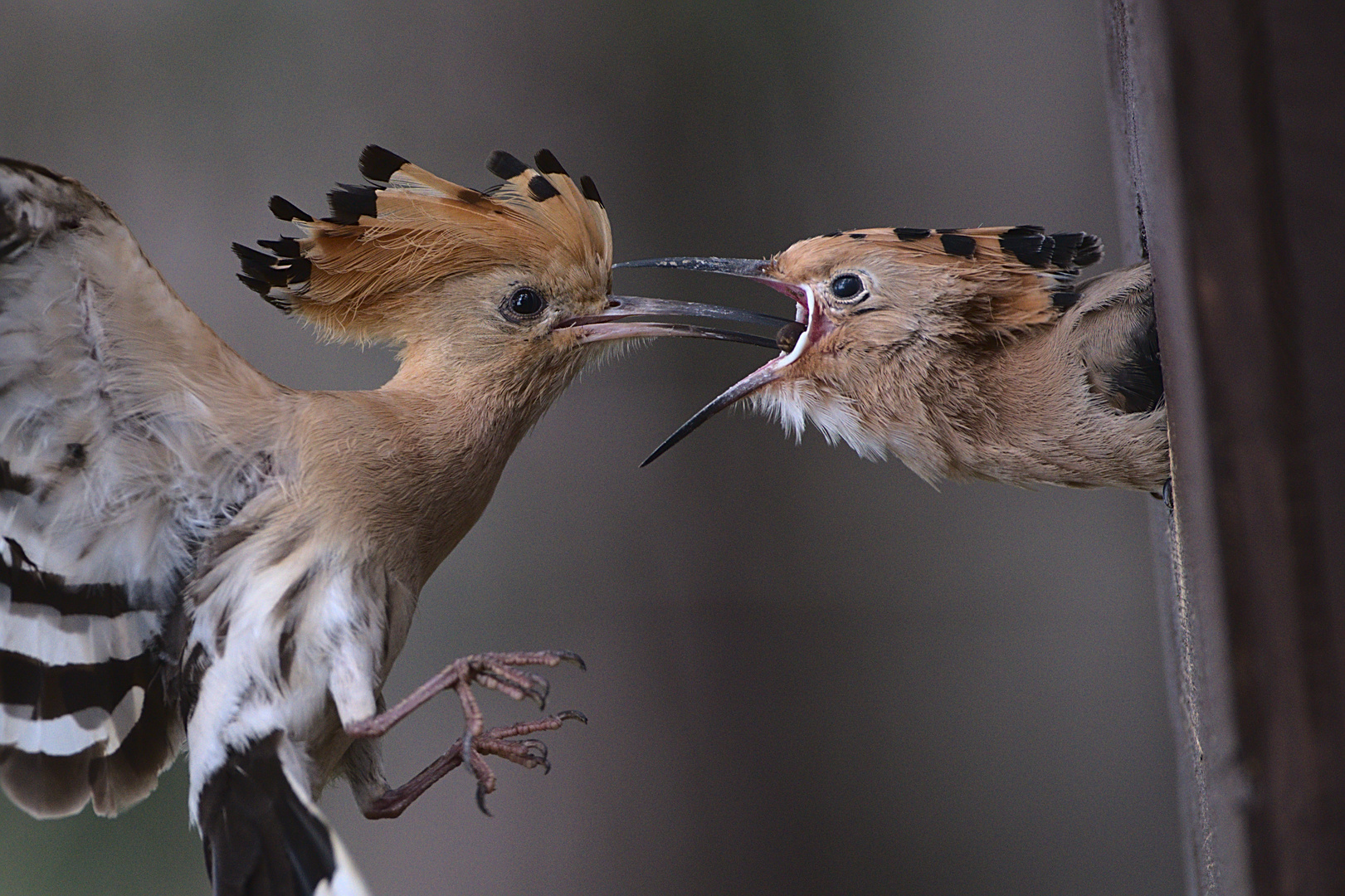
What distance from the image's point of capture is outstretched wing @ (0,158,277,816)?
2.75 feet

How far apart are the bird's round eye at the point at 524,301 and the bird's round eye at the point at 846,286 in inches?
10.1

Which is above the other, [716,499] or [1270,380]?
[1270,380]

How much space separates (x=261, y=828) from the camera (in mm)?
850

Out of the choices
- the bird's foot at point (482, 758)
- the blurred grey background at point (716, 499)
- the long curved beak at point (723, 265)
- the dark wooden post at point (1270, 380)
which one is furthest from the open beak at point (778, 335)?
the blurred grey background at point (716, 499)

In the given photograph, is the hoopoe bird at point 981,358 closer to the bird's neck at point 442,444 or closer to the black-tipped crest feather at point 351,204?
the bird's neck at point 442,444

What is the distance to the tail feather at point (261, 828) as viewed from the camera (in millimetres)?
827

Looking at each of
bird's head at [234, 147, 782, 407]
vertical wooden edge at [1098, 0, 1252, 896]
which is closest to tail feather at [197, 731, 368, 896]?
bird's head at [234, 147, 782, 407]

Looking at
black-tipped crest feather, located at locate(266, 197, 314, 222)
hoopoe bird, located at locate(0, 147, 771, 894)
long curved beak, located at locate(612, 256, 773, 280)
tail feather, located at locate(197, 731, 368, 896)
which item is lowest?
tail feather, located at locate(197, 731, 368, 896)

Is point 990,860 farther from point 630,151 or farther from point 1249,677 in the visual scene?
point 1249,677

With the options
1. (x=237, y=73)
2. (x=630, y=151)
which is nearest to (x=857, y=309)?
(x=630, y=151)

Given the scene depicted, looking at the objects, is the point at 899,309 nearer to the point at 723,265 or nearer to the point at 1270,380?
the point at 723,265

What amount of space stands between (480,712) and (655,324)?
1.22ft

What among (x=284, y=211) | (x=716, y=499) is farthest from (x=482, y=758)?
(x=716, y=499)

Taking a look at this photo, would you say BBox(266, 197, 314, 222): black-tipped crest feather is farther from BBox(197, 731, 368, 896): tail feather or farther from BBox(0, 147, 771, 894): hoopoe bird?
BBox(197, 731, 368, 896): tail feather
